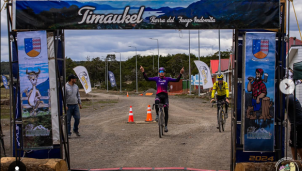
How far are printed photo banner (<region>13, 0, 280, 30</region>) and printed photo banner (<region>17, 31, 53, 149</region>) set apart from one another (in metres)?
0.30

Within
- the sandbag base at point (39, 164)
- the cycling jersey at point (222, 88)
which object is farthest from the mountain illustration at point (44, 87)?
the cycling jersey at point (222, 88)

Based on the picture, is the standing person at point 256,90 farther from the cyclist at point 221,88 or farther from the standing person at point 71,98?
the standing person at point 71,98

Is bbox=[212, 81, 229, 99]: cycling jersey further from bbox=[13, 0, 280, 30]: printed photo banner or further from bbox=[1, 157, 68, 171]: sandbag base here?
bbox=[1, 157, 68, 171]: sandbag base

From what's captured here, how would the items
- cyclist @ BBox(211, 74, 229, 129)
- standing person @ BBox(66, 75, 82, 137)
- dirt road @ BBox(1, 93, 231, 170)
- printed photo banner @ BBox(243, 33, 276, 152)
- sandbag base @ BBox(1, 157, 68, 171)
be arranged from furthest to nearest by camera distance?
cyclist @ BBox(211, 74, 229, 129) → standing person @ BBox(66, 75, 82, 137) → dirt road @ BBox(1, 93, 231, 170) → printed photo banner @ BBox(243, 33, 276, 152) → sandbag base @ BBox(1, 157, 68, 171)

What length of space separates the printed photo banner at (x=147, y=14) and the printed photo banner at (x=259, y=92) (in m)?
0.35

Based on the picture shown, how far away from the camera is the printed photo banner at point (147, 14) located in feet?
21.3

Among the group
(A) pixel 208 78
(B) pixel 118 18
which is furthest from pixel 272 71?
(A) pixel 208 78

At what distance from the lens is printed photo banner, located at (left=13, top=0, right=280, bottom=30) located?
6488 mm

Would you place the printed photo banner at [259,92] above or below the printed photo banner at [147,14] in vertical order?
below

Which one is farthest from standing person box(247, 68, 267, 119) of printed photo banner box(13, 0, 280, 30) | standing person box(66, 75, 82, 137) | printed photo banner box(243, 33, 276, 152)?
standing person box(66, 75, 82, 137)

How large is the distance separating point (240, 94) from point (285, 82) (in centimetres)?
86

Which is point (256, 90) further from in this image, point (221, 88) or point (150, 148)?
point (221, 88)

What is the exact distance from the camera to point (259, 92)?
6.48m

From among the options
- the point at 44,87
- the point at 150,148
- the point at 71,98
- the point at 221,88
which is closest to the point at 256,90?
the point at 44,87
